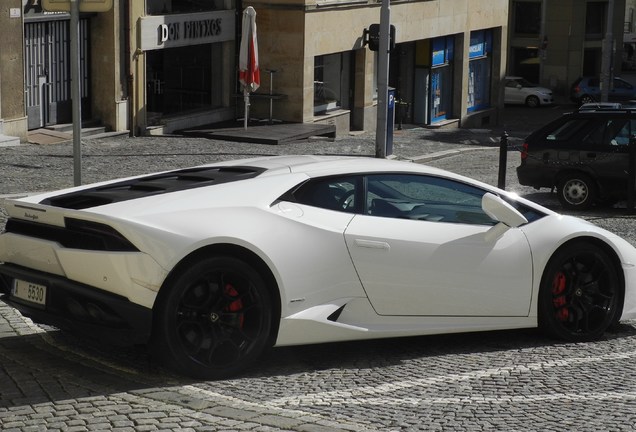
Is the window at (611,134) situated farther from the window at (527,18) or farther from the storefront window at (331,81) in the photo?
the window at (527,18)

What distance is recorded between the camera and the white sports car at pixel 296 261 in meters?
7.30

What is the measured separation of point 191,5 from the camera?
2822 cm

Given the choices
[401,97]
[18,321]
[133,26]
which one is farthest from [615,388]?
[401,97]

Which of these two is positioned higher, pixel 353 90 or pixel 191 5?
pixel 191 5

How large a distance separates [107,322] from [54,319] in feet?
1.37

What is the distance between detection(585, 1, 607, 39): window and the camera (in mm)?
61094

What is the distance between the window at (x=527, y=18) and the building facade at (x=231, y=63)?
23.6 m

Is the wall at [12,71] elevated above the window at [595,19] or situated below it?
below

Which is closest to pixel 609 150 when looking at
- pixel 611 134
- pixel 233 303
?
pixel 611 134

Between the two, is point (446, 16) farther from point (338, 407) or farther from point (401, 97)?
point (338, 407)

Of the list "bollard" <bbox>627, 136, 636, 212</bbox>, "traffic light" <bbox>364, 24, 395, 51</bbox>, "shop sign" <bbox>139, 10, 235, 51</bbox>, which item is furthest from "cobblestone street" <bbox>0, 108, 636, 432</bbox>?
"shop sign" <bbox>139, 10, 235, 51</bbox>

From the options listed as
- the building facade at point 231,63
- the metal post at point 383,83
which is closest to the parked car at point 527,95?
the building facade at point 231,63

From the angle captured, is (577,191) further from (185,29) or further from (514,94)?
(514,94)

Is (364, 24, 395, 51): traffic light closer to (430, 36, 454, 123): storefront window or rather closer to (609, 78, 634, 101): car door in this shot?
(430, 36, 454, 123): storefront window
